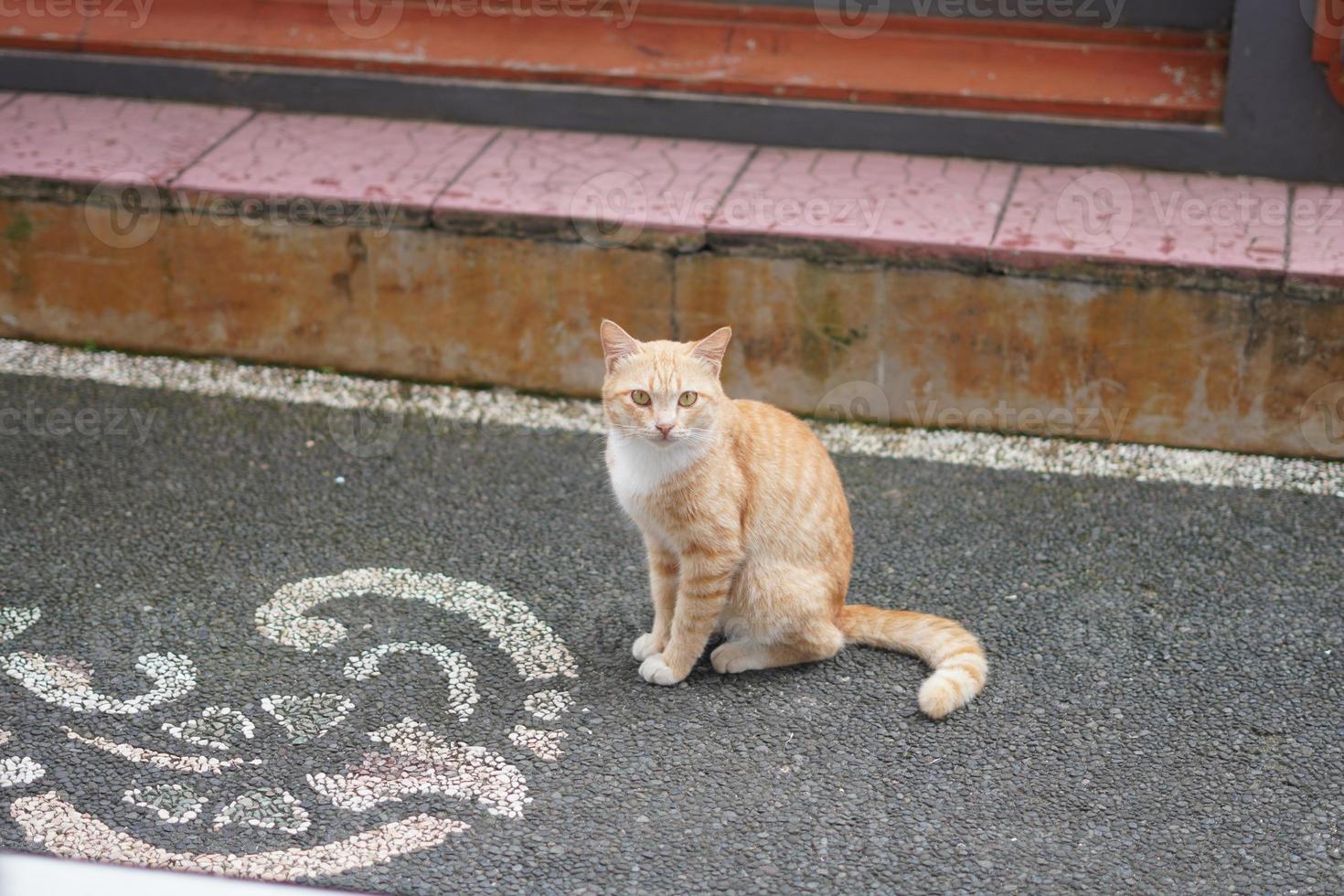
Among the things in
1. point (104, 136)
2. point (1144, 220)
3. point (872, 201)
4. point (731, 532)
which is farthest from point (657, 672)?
point (104, 136)

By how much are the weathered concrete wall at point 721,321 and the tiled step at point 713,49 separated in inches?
41.5

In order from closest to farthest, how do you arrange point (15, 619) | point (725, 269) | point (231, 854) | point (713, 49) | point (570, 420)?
point (231, 854) → point (15, 619) → point (725, 269) → point (570, 420) → point (713, 49)

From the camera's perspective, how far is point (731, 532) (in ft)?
11.9

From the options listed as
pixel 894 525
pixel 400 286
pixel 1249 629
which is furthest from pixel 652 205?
pixel 1249 629

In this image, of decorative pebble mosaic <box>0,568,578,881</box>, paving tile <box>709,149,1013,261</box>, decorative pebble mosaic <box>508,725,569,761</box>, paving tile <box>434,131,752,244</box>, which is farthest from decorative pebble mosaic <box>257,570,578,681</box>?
paving tile <box>709,149,1013,261</box>

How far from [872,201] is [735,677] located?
203 cm

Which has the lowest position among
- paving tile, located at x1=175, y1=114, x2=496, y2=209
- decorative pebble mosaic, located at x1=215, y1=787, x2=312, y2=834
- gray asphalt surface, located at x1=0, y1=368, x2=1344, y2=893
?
gray asphalt surface, located at x1=0, y1=368, x2=1344, y2=893

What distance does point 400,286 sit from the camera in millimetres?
5199

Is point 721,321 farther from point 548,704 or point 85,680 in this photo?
point 85,680

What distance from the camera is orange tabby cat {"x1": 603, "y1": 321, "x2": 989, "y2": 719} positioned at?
360 cm

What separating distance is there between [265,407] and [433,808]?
7.31 ft

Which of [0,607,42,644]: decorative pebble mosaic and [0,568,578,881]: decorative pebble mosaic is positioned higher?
[0,607,42,644]: decorative pebble mosaic

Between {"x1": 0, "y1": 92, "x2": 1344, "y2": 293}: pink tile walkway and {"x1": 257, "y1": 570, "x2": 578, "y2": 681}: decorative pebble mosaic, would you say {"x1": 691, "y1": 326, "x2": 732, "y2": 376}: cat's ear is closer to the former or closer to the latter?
{"x1": 257, "y1": 570, "x2": 578, "y2": 681}: decorative pebble mosaic

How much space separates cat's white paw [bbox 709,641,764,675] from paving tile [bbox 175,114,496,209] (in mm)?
2090
